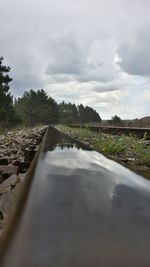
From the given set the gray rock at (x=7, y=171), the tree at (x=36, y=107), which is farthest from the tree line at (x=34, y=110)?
the gray rock at (x=7, y=171)

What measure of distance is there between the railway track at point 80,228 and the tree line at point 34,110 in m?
32.9

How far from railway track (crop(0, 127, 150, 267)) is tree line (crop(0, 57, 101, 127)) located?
108 ft

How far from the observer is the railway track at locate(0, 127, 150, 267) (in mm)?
1016

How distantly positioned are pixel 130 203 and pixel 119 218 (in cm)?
26

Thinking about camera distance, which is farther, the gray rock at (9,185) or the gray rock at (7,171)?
the gray rock at (7,171)

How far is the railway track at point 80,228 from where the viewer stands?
1.02 m

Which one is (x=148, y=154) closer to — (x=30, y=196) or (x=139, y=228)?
(x=30, y=196)

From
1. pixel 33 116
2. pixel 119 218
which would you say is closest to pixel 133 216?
pixel 119 218

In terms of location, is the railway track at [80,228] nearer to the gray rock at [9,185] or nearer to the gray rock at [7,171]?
the gray rock at [9,185]

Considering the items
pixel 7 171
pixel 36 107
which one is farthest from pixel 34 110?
pixel 7 171

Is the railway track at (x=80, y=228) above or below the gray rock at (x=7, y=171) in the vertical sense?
above

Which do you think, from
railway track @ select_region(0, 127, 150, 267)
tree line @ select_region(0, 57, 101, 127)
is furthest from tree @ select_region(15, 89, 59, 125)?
railway track @ select_region(0, 127, 150, 267)

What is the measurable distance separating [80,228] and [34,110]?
316 ft

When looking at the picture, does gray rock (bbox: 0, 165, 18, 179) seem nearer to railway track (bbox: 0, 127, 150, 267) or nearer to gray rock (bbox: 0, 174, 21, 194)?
gray rock (bbox: 0, 174, 21, 194)
